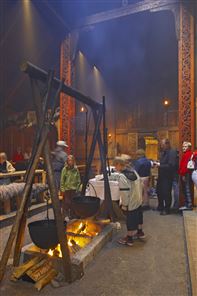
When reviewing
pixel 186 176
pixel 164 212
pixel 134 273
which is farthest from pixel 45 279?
pixel 186 176

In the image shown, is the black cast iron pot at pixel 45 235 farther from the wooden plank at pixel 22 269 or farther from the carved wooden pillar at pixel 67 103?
the carved wooden pillar at pixel 67 103

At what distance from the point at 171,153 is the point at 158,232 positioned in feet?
7.89

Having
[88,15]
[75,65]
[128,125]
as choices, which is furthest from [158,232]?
[128,125]

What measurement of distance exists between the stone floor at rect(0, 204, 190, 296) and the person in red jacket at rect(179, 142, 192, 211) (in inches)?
75.7

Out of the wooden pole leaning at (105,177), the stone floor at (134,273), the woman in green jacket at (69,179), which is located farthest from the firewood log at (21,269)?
the woman in green jacket at (69,179)

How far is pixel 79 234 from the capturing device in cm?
466

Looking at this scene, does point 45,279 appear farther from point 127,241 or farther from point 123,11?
point 123,11

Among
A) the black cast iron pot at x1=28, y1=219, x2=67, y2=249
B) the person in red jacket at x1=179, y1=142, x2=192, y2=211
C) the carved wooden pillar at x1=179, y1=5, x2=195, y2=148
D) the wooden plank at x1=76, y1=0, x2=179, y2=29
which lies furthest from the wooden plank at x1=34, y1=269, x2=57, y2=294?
the wooden plank at x1=76, y1=0, x2=179, y2=29

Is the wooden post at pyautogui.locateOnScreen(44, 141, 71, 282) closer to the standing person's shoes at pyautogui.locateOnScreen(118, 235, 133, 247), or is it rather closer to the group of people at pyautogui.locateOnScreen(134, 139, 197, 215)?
the standing person's shoes at pyautogui.locateOnScreen(118, 235, 133, 247)

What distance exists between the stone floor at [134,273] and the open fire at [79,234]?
0.33 meters

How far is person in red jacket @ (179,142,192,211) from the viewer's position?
7.08 metres

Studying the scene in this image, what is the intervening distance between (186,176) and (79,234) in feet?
12.2

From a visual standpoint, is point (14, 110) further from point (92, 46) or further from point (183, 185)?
point (183, 185)

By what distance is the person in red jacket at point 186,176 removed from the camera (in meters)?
7.08
